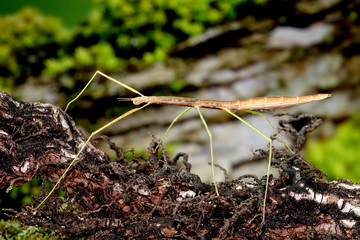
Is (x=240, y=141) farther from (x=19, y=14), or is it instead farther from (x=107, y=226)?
(x=19, y=14)

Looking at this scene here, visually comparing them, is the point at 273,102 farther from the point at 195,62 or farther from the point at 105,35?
the point at 105,35

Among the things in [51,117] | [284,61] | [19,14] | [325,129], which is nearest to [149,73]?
[284,61]

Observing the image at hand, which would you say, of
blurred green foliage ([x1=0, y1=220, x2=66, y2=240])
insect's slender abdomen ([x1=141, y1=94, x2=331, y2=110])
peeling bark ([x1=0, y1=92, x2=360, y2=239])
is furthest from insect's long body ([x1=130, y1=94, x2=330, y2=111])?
blurred green foliage ([x1=0, y1=220, x2=66, y2=240])

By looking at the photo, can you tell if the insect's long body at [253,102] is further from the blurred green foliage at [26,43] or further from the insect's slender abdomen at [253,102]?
the blurred green foliage at [26,43]

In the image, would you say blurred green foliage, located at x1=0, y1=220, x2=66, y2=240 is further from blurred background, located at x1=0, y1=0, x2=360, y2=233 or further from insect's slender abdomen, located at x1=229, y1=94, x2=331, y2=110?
blurred background, located at x1=0, y1=0, x2=360, y2=233

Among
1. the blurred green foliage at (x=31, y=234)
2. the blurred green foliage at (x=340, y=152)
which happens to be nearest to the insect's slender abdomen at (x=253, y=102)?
the blurred green foliage at (x=31, y=234)
